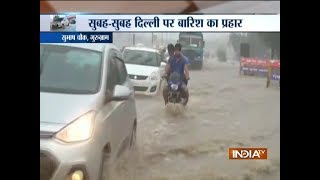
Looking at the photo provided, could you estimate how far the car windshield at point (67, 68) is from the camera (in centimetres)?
271

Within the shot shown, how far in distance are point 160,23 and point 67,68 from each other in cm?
74

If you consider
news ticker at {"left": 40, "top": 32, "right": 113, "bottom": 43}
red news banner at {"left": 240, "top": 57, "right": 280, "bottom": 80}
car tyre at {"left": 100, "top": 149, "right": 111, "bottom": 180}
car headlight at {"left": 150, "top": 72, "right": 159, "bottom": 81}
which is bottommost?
car tyre at {"left": 100, "top": 149, "right": 111, "bottom": 180}

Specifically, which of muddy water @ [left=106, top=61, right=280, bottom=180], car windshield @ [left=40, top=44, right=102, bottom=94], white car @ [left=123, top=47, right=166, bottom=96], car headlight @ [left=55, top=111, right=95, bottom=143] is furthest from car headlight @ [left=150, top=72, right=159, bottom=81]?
car headlight @ [left=55, top=111, right=95, bottom=143]

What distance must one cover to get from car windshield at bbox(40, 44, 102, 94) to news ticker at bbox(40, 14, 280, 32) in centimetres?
16

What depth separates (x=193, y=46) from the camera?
2777mm

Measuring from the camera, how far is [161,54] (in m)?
2.79

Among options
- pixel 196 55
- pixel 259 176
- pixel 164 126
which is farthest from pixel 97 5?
pixel 259 176

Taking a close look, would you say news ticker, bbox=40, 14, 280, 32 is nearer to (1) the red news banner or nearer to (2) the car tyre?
(1) the red news banner

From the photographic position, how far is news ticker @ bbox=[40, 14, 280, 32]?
9.07 ft

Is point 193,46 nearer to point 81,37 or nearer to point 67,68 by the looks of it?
point 81,37

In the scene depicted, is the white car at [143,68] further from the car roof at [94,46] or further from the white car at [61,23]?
the white car at [61,23]

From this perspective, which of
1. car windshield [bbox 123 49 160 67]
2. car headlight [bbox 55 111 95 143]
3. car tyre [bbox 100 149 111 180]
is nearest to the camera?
car headlight [bbox 55 111 95 143]

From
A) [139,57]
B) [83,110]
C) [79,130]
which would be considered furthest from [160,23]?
[79,130]
